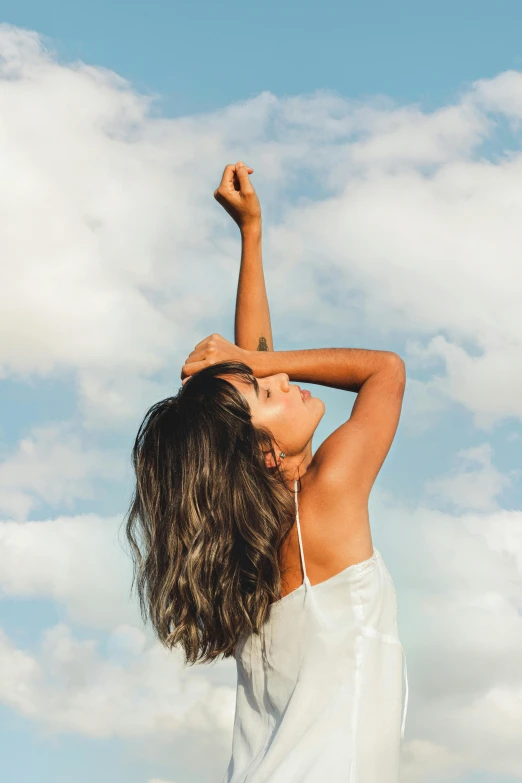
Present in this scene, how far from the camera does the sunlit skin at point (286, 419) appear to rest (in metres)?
3.96

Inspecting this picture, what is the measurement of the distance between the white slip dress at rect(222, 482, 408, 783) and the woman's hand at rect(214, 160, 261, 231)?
1848 millimetres

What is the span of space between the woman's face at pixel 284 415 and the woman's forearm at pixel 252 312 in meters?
0.94

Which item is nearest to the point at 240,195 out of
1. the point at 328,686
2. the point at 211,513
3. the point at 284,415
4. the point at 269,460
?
the point at 284,415

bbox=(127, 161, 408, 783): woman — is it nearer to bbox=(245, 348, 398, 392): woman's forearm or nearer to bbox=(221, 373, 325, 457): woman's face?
bbox=(221, 373, 325, 457): woman's face

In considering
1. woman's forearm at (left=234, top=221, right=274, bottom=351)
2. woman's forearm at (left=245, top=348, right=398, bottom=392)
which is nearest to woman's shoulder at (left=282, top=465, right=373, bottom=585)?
woman's forearm at (left=245, top=348, right=398, bottom=392)

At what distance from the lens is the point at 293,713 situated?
3.63 metres

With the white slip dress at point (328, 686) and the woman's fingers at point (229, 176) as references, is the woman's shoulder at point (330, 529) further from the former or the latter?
the woman's fingers at point (229, 176)

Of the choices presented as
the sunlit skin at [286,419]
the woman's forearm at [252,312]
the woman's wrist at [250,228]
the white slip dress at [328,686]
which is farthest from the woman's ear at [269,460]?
the woman's wrist at [250,228]

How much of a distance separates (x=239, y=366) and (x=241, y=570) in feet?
2.89

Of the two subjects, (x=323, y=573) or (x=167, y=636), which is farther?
(x=167, y=636)

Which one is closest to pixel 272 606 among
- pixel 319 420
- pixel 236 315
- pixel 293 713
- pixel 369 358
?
pixel 293 713

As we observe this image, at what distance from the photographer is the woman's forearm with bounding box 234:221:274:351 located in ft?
16.4

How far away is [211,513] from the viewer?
3832mm

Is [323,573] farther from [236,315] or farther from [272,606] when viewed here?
[236,315]
